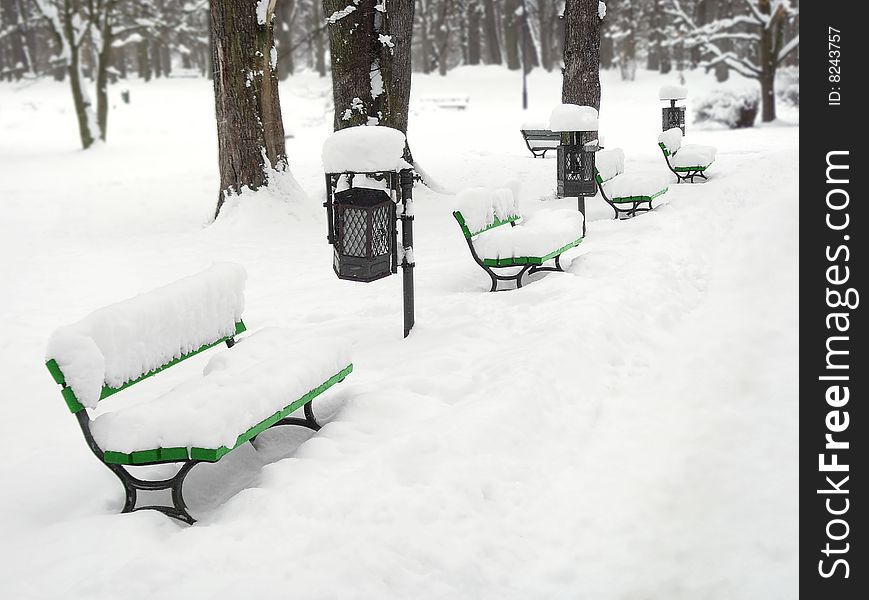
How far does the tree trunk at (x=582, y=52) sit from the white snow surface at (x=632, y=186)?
268cm

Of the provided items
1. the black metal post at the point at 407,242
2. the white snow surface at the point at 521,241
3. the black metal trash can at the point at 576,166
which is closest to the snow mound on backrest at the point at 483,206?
the white snow surface at the point at 521,241

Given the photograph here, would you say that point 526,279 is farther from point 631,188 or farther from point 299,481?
point 299,481

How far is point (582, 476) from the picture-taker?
425 centimetres

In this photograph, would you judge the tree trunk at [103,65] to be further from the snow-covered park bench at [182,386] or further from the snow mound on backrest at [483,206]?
the snow-covered park bench at [182,386]

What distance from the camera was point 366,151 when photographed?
18.2 ft

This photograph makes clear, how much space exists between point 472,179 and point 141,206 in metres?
5.58

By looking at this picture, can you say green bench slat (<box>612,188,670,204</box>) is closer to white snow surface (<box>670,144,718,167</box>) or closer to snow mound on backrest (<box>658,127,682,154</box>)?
white snow surface (<box>670,144,718,167</box>)

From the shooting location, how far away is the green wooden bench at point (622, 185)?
10.6 m

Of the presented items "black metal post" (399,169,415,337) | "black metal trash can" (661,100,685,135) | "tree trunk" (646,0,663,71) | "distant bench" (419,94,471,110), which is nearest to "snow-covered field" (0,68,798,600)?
"black metal post" (399,169,415,337)

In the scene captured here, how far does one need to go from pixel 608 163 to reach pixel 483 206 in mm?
4044

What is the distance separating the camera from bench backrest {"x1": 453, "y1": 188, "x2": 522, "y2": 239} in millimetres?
7016

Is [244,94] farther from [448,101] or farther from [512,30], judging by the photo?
[512,30]

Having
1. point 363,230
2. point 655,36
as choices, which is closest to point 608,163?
point 363,230
